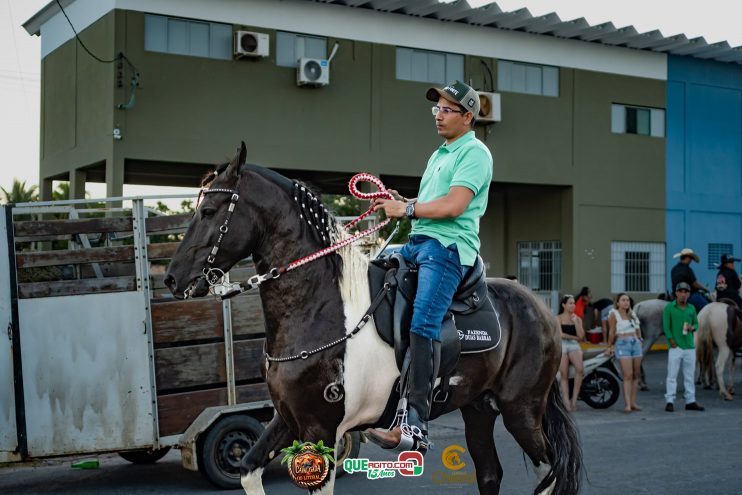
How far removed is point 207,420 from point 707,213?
25.8 metres

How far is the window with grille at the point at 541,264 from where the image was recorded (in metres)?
28.7

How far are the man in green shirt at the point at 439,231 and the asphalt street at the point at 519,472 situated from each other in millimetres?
2027

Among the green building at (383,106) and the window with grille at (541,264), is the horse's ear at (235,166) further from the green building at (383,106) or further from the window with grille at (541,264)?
the window with grille at (541,264)

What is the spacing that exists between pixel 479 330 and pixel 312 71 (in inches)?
717

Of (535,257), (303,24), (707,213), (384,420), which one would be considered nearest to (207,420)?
(384,420)

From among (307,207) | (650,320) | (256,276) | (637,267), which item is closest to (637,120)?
(637,267)

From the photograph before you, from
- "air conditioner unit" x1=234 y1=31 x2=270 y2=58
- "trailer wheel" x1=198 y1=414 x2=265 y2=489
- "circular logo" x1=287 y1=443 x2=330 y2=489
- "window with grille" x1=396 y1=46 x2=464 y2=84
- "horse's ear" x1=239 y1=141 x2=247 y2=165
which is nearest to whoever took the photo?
"circular logo" x1=287 y1=443 x2=330 y2=489

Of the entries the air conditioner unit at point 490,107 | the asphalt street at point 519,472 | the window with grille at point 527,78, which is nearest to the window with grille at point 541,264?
the window with grille at point 527,78

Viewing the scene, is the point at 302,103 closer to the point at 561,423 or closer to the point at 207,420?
the point at 207,420

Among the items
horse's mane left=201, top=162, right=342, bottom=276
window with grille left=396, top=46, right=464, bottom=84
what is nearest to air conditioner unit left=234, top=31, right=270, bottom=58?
window with grille left=396, top=46, right=464, bottom=84

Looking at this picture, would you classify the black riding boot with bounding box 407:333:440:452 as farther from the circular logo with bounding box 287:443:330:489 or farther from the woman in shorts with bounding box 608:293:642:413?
the woman in shorts with bounding box 608:293:642:413

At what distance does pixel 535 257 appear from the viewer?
29734 millimetres

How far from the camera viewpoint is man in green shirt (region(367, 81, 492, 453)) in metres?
5.08

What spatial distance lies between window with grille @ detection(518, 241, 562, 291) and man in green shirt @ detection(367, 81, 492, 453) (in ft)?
76.3
